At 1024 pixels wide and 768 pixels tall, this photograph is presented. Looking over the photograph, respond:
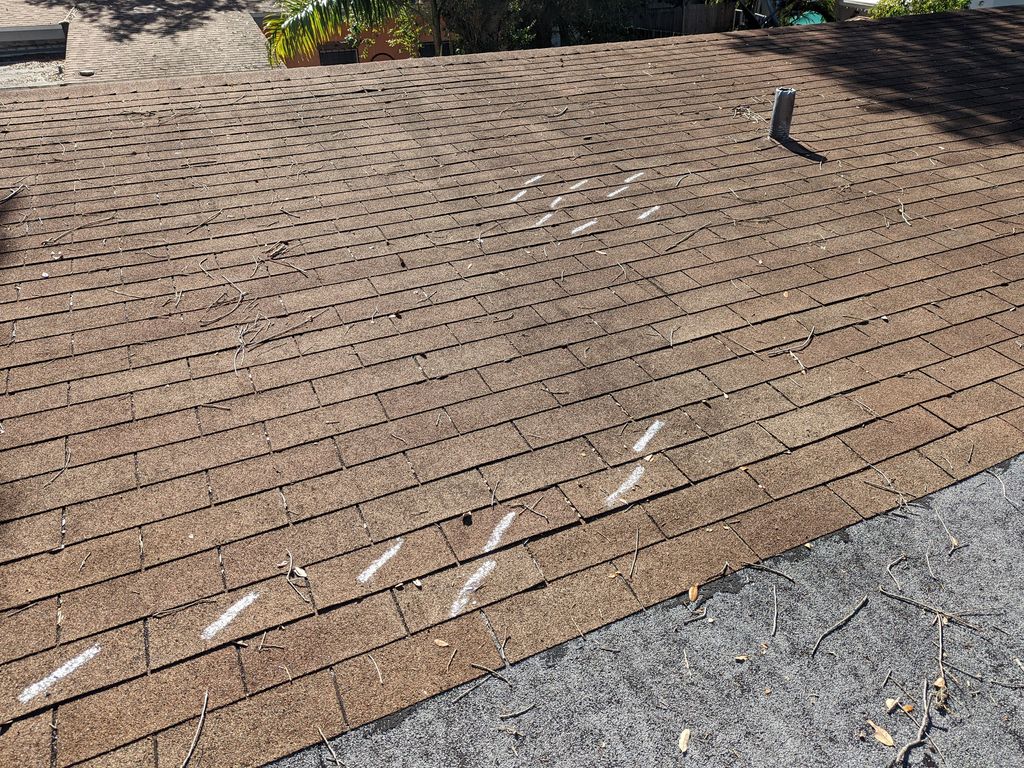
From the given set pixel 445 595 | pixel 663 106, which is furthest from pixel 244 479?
pixel 663 106

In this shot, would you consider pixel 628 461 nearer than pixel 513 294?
Yes

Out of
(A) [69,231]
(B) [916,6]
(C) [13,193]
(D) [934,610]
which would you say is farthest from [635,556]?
(B) [916,6]

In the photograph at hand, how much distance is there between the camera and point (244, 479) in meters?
3.42

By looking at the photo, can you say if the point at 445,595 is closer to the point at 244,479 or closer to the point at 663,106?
the point at 244,479

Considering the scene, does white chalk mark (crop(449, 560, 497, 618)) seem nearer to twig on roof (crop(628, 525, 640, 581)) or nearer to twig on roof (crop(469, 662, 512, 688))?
twig on roof (crop(469, 662, 512, 688))

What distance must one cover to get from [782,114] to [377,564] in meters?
5.71

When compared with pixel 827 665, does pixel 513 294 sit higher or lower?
higher

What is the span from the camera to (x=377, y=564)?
305 cm

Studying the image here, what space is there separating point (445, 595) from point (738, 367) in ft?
7.06

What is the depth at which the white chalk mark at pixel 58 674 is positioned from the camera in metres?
2.58

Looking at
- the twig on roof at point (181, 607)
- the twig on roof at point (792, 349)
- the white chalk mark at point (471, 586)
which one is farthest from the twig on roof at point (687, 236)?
the twig on roof at point (181, 607)

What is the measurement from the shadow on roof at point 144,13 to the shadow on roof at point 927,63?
14652mm

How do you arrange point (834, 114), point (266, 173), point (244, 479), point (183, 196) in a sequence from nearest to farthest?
point (244, 479)
point (183, 196)
point (266, 173)
point (834, 114)

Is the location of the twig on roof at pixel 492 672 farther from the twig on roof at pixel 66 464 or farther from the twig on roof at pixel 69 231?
the twig on roof at pixel 69 231
